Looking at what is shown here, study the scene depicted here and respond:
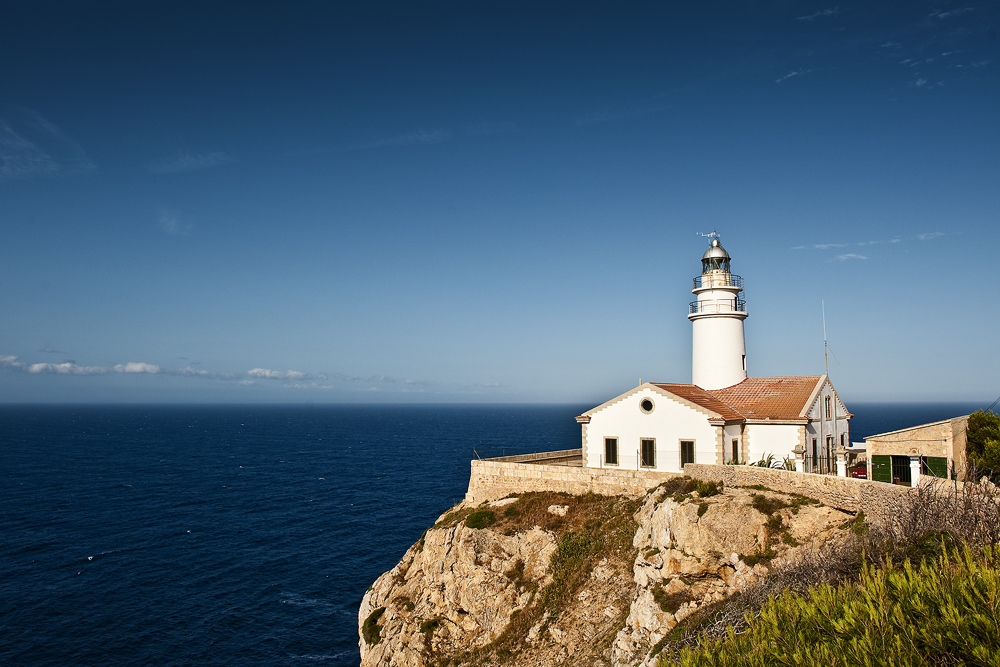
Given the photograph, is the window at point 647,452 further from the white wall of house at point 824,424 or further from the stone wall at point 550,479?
the white wall of house at point 824,424

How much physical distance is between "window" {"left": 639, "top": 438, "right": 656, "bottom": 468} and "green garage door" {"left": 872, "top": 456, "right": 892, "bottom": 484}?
1080cm

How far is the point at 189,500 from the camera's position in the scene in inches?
2970

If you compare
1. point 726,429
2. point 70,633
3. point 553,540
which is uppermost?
point 726,429

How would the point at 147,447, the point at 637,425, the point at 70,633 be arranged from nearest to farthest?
the point at 637,425 < the point at 70,633 < the point at 147,447

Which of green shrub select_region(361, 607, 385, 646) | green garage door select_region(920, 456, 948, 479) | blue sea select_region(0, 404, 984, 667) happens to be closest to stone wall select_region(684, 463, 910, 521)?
green garage door select_region(920, 456, 948, 479)

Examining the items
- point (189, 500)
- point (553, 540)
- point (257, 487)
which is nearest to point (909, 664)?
point (553, 540)

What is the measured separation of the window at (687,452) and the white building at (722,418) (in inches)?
2.1

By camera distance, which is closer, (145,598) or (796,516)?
(796,516)

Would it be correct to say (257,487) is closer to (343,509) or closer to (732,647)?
(343,509)

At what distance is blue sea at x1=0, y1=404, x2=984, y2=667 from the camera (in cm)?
4012

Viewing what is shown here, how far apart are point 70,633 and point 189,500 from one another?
3683 centimetres

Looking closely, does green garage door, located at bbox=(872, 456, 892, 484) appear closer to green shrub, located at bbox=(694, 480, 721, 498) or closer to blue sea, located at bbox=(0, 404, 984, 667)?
green shrub, located at bbox=(694, 480, 721, 498)

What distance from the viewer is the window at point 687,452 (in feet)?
109

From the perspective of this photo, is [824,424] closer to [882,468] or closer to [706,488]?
[882,468]
